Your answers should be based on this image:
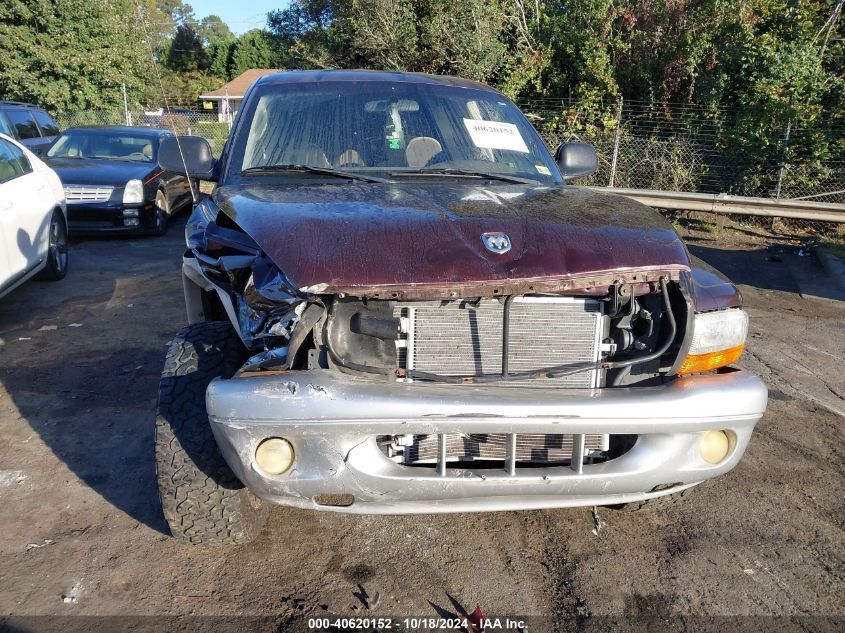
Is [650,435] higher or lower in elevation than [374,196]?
lower

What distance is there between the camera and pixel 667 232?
2586mm

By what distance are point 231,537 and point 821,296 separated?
6.83 metres

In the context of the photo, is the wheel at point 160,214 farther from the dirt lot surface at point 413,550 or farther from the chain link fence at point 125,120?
the chain link fence at point 125,120

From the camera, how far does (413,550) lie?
286 cm

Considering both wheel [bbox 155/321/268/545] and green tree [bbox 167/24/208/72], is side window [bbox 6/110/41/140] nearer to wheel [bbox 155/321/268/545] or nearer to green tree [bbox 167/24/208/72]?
wheel [bbox 155/321/268/545]

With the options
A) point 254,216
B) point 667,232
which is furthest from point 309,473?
point 667,232

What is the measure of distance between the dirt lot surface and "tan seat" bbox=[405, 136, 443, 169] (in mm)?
1765

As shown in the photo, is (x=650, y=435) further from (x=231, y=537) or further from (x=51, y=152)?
(x=51, y=152)

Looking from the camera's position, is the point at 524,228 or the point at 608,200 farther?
the point at 608,200

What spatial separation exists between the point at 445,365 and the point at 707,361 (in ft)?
3.21

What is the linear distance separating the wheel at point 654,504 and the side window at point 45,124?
42.0 feet

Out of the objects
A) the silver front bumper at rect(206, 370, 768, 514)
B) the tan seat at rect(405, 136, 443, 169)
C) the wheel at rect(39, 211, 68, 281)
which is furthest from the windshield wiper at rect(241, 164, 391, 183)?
the wheel at rect(39, 211, 68, 281)

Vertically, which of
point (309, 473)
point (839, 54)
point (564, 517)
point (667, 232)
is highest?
point (839, 54)

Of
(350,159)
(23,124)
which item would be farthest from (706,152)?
(23,124)
